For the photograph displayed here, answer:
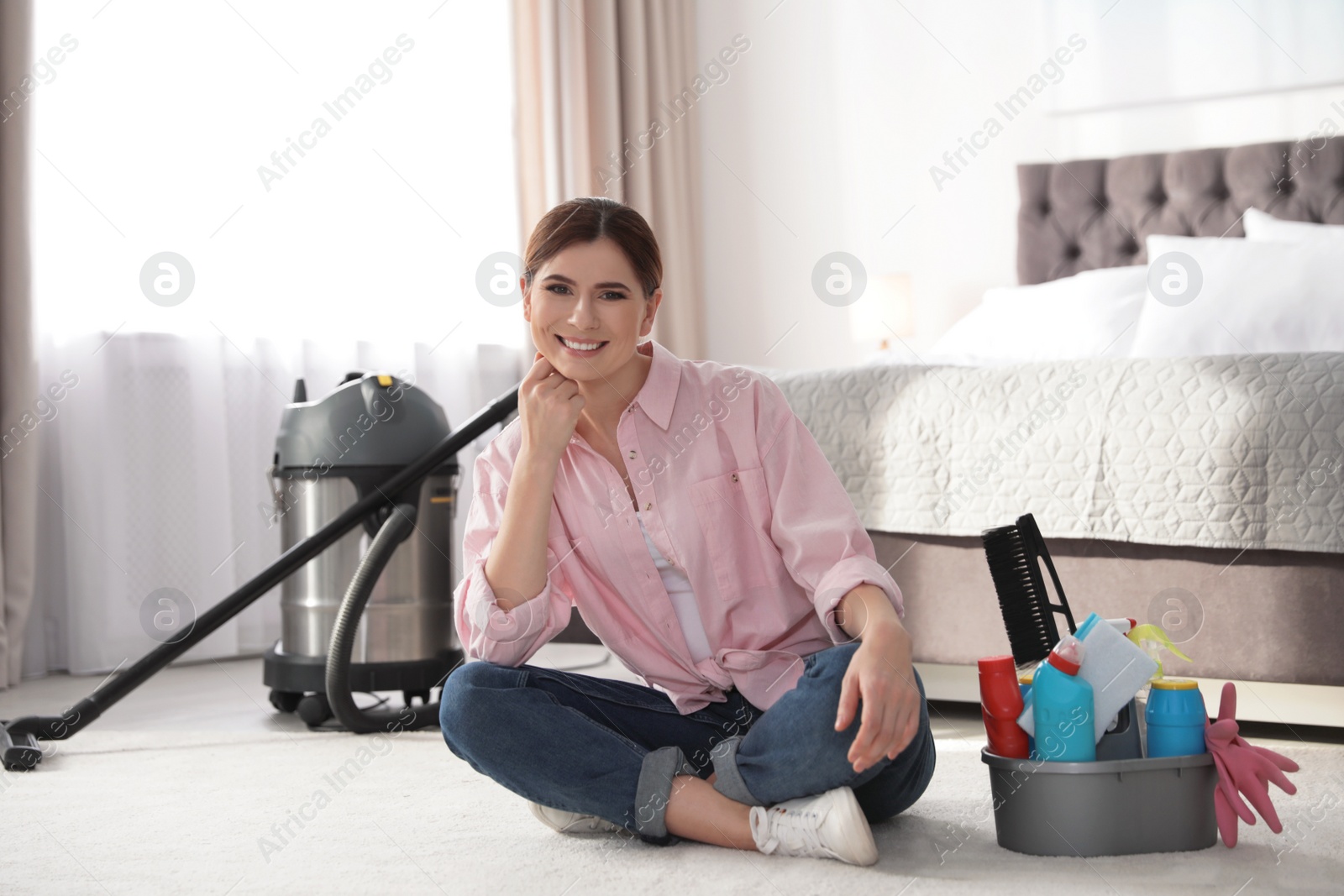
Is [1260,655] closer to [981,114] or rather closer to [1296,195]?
[1296,195]

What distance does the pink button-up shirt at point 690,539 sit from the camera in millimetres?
1321

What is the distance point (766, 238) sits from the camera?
4.38 m

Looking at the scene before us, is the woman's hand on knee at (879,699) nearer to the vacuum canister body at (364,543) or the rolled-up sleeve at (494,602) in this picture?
the rolled-up sleeve at (494,602)

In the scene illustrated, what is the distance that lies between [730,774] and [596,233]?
62 cm

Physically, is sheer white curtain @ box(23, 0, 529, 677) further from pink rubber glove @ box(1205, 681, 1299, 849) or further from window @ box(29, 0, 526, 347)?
pink rubber glove @ box(1205, 681, 1299, 849)

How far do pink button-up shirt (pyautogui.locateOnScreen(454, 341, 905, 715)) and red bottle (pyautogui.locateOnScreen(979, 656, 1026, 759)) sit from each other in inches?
6.2

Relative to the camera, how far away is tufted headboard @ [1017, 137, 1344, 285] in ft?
10.9

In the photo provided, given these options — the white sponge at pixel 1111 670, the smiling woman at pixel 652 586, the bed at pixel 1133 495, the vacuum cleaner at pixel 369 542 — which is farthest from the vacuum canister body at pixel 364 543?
the white sponge at pixel 1111 670

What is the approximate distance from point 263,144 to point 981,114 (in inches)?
87.5

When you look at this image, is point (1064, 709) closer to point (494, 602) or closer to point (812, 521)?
point (812, 521)

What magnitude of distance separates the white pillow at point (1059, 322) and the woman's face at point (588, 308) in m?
1.61

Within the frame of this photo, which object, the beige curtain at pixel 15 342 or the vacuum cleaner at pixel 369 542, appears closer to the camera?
the vacuum cleaner at pixel 369 542

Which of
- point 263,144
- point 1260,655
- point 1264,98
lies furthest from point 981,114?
point 1260,655

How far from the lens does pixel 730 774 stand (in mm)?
1273
